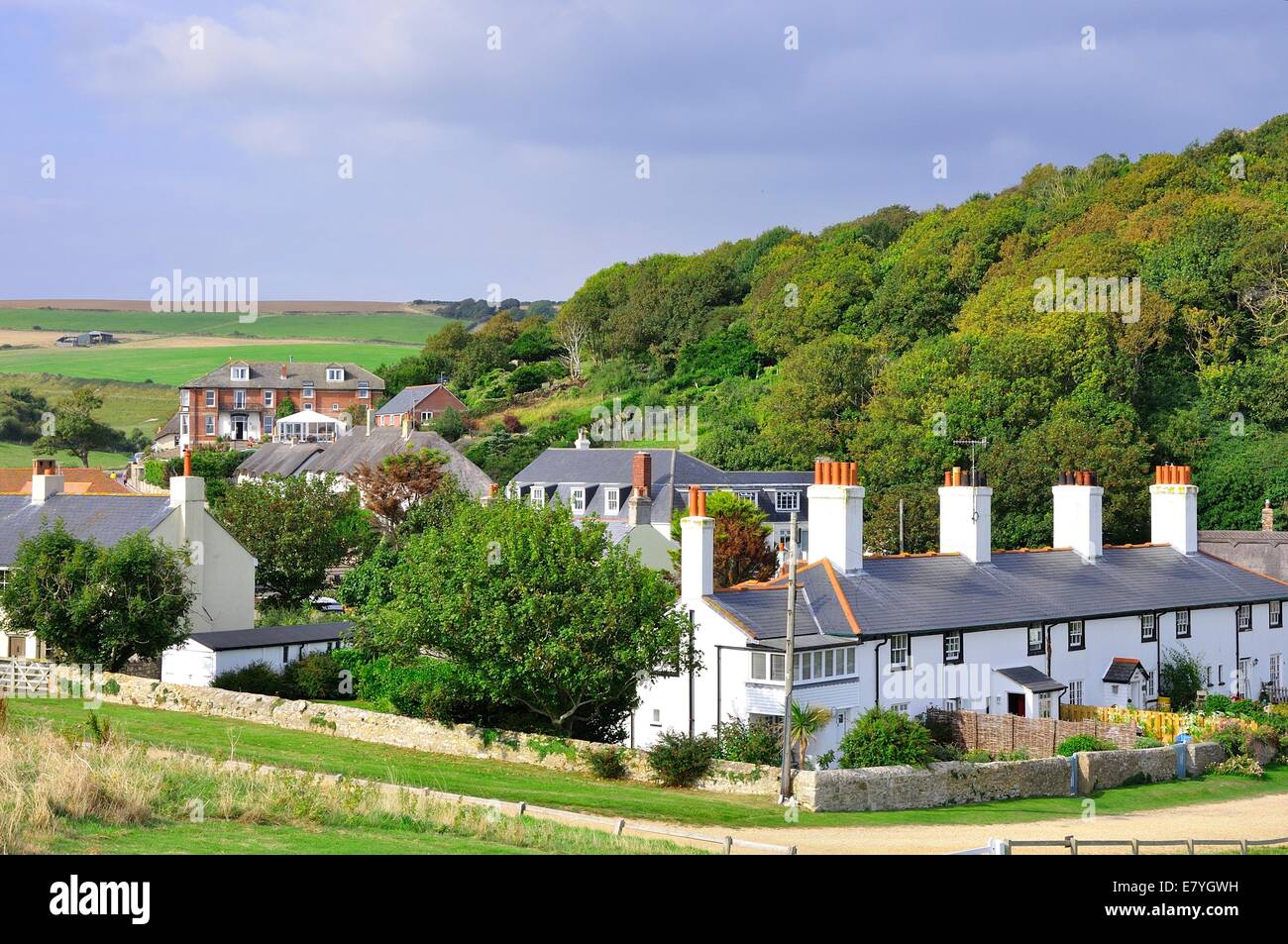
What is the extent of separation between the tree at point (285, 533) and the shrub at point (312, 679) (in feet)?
42.7

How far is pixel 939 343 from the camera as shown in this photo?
83438 mm

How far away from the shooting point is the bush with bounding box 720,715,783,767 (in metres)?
33.5

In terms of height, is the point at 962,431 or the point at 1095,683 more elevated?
the point at 962,431

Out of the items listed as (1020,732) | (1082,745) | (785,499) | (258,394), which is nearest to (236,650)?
(1020,732)

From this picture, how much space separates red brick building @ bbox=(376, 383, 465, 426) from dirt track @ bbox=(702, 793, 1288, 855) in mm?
89709

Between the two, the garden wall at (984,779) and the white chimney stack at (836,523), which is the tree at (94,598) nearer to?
the white chimney stack at (836,523)

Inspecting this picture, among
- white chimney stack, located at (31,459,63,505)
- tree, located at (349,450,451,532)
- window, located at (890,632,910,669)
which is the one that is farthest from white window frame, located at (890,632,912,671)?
tree, located at (349,450,451,532)

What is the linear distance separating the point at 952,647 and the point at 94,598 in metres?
24.0

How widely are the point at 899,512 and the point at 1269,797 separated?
30612 millimetres

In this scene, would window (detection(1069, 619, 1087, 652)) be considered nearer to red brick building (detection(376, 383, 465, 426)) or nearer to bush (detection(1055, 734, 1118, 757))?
bush (detection(1055, 734, 1118, 757))

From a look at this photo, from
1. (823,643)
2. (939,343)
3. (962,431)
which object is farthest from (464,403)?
(823,643)

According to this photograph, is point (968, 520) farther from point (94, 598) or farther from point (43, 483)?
point (43, 483)

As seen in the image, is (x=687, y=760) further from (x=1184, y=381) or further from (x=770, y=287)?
(x=770, y=287)

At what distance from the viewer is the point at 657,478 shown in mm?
72188
